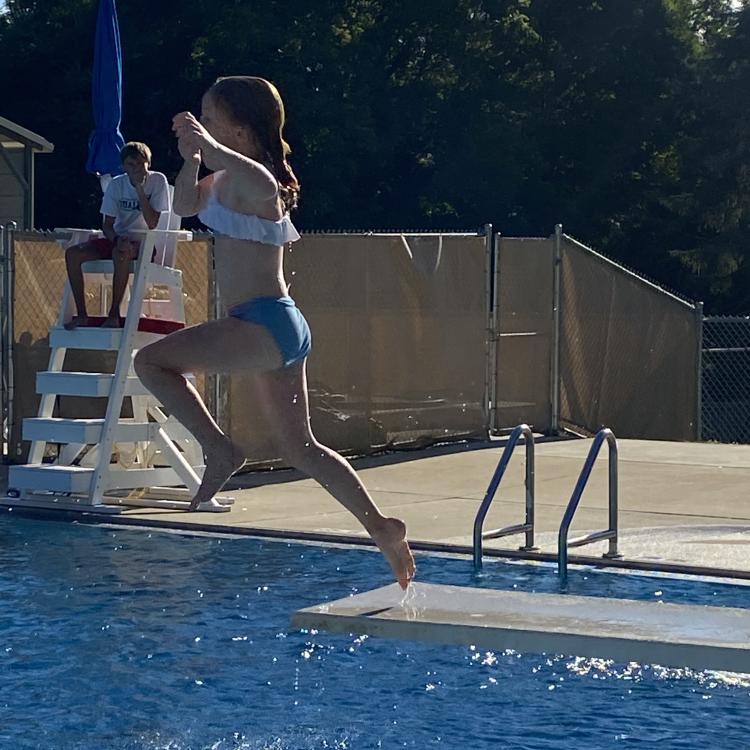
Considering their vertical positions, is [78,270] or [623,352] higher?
[78,270]

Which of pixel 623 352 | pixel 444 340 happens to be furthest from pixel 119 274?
pixel 623 352

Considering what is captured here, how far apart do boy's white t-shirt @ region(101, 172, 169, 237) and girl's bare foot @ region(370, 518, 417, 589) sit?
15.7 feet

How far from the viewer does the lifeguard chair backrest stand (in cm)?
997

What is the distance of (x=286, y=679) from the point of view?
574 cm

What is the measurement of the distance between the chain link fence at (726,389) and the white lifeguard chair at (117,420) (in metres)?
12.9

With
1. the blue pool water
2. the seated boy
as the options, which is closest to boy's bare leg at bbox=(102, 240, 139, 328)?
the seated boy

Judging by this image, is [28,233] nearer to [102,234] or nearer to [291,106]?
[102,234]

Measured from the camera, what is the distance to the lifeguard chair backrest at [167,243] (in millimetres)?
9969

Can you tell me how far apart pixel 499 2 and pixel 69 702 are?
39.8 meters

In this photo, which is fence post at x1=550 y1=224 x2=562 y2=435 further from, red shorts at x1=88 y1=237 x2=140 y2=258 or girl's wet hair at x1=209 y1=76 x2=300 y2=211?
girl's wet hair at x1=209 y1=76 x2=300 y2=211

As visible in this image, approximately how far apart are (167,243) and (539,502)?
3243 millimetres

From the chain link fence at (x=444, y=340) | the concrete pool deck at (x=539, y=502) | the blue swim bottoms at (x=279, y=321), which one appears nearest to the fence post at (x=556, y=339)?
the chain link fence at (x=444, y=340)

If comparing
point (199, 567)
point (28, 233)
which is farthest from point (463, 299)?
point (199, 567)

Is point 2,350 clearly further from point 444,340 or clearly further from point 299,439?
point 299,439
